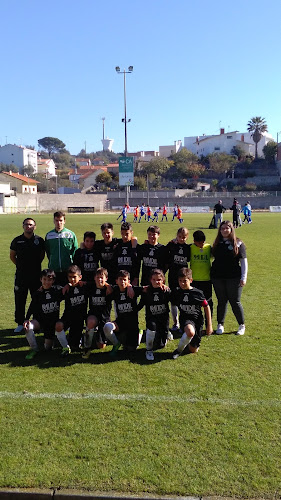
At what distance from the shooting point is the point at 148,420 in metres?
3.79

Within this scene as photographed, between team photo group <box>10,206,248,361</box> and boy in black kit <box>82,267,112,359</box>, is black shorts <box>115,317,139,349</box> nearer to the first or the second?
team photo group <box>10,206,248,361</box>

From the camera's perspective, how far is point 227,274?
6.07m

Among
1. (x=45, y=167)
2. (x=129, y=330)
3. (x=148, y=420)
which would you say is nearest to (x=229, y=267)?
(x=129, y=330)

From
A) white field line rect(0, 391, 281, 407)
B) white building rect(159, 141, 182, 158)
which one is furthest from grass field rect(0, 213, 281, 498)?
white building rect(159, 141, 182, 158)

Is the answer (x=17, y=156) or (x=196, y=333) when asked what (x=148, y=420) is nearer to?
(x=196, y=333)

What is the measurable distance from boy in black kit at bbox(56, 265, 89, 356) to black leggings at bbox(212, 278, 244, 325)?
1.98 m

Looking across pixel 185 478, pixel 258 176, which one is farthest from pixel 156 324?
pixel 258 176

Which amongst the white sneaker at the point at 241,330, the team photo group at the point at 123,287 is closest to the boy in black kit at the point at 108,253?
the team photo group at the point at 123,287

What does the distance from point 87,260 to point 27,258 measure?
0.97m

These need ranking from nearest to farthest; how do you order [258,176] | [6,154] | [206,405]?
[206,405], [258,176], [6,154]

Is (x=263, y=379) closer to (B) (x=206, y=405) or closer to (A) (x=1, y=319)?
(B) (x=206, y=405)

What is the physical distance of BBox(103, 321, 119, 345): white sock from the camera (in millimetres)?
5387

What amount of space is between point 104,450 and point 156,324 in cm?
235

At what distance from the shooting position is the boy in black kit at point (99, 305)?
555 centimetres
